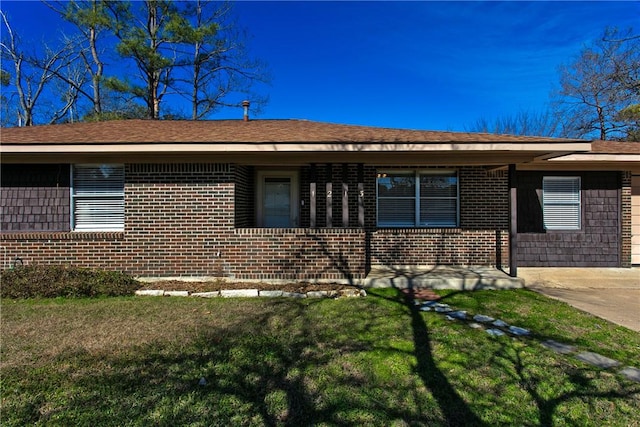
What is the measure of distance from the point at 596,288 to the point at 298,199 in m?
6.48

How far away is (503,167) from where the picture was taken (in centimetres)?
844

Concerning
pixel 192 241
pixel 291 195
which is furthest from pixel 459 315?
pixel 291 195

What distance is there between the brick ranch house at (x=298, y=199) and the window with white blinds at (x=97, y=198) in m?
0.02

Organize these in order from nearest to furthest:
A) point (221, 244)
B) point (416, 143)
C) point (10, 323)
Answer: point (10, 323) → point (416, 143) → point (221, 244)

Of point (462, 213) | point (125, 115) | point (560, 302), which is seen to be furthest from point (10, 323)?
point (125, 115)

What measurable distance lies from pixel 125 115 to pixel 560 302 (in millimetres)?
22003

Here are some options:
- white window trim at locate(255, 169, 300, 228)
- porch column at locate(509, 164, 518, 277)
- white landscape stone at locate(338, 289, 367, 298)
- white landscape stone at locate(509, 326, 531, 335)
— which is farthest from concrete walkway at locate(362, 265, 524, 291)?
white window trim at locate(255, 169, 300, 228)

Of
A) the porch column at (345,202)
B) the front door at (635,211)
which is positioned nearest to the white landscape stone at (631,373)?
the porch column at (345,202)

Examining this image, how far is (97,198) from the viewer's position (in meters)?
7.68

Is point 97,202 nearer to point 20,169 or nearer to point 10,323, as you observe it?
point 20,169

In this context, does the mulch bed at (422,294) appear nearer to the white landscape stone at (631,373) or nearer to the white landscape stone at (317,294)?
the white landscape stone at (317,294)

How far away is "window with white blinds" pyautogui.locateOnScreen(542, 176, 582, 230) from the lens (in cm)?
→ 945

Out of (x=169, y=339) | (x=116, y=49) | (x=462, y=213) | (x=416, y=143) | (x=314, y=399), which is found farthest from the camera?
(x=116, y=49)

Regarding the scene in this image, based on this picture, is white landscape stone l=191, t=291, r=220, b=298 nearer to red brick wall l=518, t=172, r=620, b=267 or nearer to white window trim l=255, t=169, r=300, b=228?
white window trim l=255, t=169, r=300, b=228
